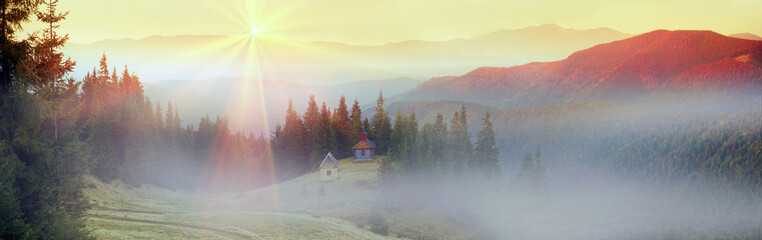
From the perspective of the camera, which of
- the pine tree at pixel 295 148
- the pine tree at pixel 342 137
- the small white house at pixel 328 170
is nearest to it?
the small white house at pixel 328 170

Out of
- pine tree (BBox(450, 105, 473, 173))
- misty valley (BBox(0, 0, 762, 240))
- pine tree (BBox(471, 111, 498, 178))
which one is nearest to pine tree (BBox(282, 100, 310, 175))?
misty valley (BBox(0, 0, 762, 240))

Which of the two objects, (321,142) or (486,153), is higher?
(321,142)

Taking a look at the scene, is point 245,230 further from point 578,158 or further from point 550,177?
point 578,158

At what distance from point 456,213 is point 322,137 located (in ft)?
132

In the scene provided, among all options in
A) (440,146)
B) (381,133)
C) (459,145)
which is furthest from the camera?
(381,133)

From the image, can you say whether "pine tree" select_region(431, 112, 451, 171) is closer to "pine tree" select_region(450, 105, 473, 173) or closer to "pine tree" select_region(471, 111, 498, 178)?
"pine tree" select_region(450, 105, 473, 173)

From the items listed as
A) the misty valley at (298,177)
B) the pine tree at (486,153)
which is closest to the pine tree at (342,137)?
the misty valley at (298,177)

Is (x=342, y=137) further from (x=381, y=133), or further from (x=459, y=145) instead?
(x=459, y=145)

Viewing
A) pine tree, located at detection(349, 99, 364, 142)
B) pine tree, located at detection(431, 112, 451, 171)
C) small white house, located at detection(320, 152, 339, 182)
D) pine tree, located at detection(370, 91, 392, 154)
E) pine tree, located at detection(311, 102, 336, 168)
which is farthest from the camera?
pine tree, located at detection(349, 99, 364, 142)

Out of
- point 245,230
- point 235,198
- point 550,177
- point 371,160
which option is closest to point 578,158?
point 550,177

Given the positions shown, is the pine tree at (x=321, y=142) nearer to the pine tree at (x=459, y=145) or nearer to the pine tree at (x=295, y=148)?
the pine tree at (x=295, y=148)

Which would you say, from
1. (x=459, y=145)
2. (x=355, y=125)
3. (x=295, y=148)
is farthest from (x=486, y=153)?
(x=295, y=148)

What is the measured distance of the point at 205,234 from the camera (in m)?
36.0

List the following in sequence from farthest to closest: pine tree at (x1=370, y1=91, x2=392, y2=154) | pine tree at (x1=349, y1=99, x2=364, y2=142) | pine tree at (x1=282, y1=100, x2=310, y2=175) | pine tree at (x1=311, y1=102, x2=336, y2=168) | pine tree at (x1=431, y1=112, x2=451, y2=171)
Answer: pine tree at (x1=349, y1=99, x2=364, y2=142), pine tree at (x1=370, y1=91, x2=392, y2=154), pine tree at (x1=282, y1=100, x2=310, y2=175), pine tree at (x1=311, y1=102, x2=336, y2=168), pine tree at (x1=431, y1=112, x2=451, y2=171)
